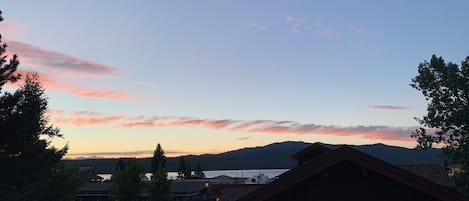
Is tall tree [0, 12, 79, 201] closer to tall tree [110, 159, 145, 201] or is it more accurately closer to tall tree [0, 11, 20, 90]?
tall tree [0, 11, 20, 90]

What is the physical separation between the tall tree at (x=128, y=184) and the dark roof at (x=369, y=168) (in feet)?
157

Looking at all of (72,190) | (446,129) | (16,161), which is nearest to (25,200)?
(16,161)

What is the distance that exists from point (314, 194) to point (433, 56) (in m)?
27.2

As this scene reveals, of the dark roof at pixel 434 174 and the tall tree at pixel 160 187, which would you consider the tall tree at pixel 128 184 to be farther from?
the dark roof at pixel 434 174

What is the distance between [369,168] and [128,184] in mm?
49054

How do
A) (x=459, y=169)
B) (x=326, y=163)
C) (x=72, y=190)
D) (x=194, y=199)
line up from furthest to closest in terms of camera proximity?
(x=194, y=199) < (x=72, y=190) < (x=459, y=169) < (x=326, y=163)

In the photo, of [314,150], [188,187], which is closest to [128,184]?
[314,150]

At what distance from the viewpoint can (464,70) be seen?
3997 cm

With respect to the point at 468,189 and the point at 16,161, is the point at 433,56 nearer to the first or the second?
the point at 468,189

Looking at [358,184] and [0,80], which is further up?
[0,80]

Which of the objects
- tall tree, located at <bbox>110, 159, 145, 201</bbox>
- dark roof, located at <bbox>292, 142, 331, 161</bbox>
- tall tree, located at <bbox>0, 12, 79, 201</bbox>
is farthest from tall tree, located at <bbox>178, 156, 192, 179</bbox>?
dark roof, located at <bbox>292, 142, 331, 161</bbox>

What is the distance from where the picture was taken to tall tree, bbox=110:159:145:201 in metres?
62.6

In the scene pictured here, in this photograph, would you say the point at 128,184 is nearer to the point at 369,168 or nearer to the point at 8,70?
the point at 8,70

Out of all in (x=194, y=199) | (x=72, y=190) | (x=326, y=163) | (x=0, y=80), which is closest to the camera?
(x=326, y=163)
